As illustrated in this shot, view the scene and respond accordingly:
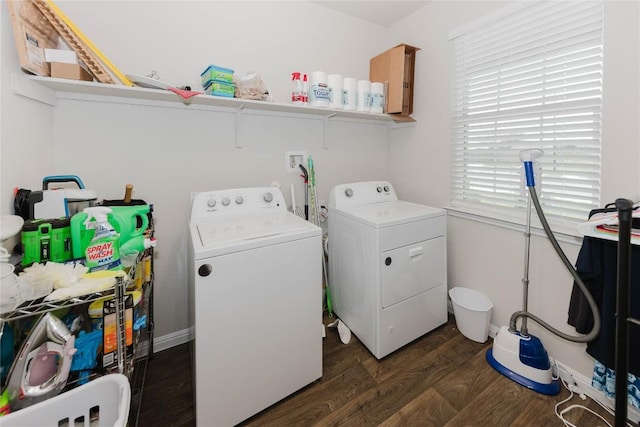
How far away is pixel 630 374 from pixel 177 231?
8.21 feet

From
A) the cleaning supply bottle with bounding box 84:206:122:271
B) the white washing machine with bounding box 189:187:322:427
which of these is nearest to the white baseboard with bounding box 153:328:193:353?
the white washing machine with bounding box 189:187:322:427

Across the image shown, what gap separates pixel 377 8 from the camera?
2301 mm

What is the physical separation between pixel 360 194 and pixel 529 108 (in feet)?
3.92

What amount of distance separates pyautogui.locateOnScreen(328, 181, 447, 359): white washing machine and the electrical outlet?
37 centimetres

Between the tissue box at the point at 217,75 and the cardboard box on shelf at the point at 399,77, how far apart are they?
1.25m

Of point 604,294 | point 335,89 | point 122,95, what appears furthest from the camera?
point 335,89

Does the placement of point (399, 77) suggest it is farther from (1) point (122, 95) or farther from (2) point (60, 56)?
(2) point (60, 56)

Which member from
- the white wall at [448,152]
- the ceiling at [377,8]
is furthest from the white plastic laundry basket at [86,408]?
the ceiling at [377,8]

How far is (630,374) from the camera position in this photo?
1.28m

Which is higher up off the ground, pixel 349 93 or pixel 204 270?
pixel 349 93

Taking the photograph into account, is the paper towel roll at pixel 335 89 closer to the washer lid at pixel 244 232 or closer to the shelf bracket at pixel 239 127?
the shelf bracket at pixel 239 127

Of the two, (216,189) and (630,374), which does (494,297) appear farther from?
(216,189)

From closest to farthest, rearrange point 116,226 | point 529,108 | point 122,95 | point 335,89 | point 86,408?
point 86,408, point 116,226, point 122,95, point 529,108, point 335,89

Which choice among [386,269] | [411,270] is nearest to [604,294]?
[411,270]
